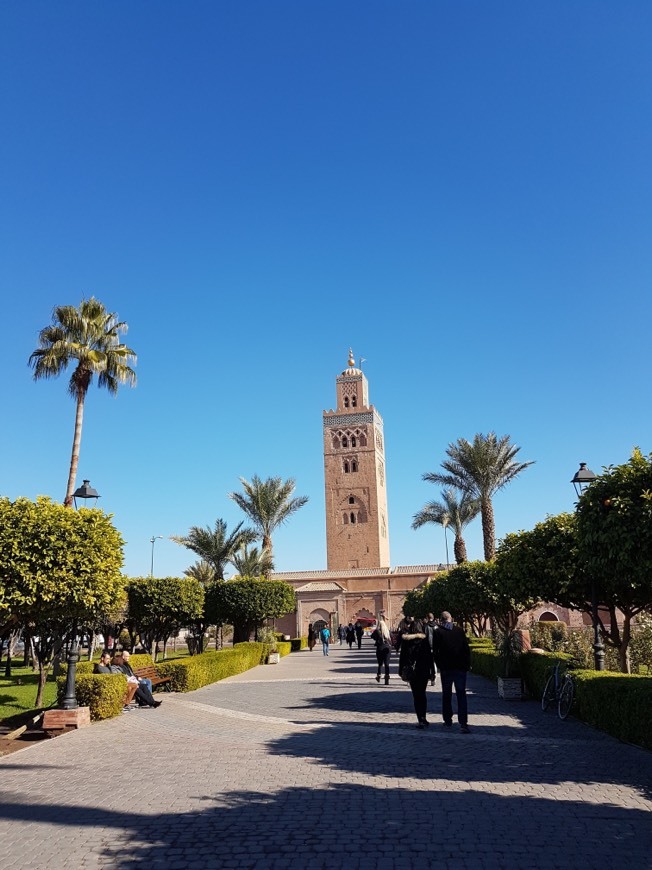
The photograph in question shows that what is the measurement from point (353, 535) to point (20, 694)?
174 feet

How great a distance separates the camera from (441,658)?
9.73m

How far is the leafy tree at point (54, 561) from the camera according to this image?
11.1 metres

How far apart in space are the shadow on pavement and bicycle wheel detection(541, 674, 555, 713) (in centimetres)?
609

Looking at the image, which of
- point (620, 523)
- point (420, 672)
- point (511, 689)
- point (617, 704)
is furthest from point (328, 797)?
point (511, 689)

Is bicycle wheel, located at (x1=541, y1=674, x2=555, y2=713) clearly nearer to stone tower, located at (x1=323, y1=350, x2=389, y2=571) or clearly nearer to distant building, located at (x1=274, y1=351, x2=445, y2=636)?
distant building, located at (x1=274, y1=351, x2=445, y2=636)

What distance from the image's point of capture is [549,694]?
11.9 metres

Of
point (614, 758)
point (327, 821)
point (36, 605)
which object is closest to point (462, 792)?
point (327, 821)

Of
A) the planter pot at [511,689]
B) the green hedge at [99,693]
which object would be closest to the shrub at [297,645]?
the planter pot at [511,689]

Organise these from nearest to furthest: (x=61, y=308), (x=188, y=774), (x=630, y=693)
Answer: (x=188, y=774) → (x=630, y=693) → (x=61, y=308)

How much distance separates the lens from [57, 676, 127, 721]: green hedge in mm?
11615

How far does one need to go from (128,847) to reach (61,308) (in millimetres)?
20040

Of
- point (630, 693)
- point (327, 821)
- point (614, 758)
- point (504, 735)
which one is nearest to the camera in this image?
point (327, 821)

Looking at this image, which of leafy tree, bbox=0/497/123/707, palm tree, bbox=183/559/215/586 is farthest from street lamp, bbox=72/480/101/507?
palm tree, bbox=183/559/215/586

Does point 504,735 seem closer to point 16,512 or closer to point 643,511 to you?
point 643,511
